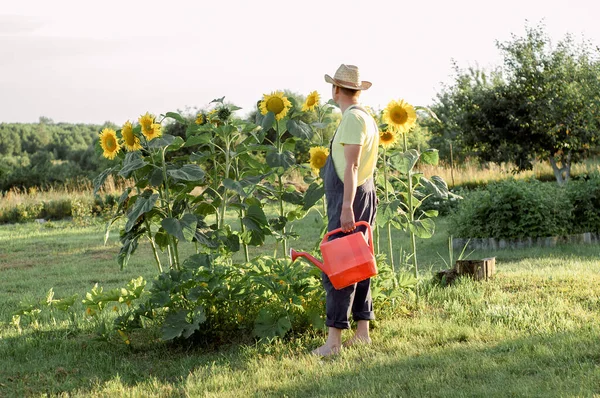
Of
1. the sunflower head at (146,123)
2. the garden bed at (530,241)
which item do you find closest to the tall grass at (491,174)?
the garden bed at (530,241)

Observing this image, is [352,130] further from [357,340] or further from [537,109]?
[537,109]

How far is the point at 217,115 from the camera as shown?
4.56 m

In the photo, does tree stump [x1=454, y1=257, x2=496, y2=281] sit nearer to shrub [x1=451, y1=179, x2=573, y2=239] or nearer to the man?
the man

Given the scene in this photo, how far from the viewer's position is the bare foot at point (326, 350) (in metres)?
4.05

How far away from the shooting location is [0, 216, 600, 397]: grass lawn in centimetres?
342

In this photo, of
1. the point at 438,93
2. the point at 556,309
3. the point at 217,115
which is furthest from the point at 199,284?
the point at 438,93

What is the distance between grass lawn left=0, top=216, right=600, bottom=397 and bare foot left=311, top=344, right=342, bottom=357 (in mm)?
85

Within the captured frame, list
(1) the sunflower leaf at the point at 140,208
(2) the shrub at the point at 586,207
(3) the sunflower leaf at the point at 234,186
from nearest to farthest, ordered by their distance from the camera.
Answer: (1) the sunflower leaf at the point at 140,208
(3) the sunflower leaf at the point at 234,186
(2) the shrub at the point at 586,207

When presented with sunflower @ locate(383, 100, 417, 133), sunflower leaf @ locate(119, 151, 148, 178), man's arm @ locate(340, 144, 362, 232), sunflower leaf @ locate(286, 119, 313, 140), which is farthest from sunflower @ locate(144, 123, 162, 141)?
sunflower @ locate(383, 100, 417, 133)

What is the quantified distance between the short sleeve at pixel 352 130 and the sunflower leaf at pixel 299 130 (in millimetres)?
640

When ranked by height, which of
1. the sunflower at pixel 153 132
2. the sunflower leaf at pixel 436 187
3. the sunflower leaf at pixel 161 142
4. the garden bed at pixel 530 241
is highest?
the sunflower at pixel 153 132

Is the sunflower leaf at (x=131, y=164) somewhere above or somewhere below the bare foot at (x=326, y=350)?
above

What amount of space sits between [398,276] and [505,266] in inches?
97.8

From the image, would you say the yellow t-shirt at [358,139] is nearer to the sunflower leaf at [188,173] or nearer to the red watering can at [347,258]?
the red watering can at [347,258]
